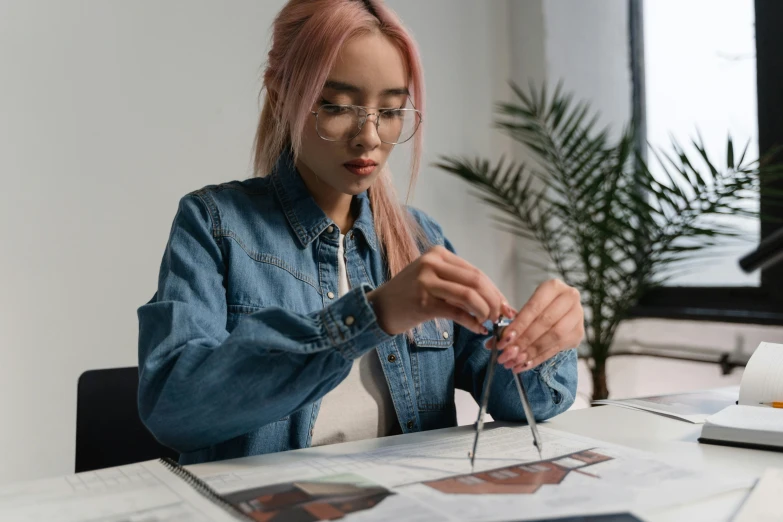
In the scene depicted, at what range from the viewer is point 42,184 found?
1.91 m

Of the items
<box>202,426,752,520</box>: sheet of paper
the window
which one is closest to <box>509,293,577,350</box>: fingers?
<box>202,426,752,520</box>: sheet of paper

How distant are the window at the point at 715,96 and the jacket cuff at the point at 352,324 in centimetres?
171

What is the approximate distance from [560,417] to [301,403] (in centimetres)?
43

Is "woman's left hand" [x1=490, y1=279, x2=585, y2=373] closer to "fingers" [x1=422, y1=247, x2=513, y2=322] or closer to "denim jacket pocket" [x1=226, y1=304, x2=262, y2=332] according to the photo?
"fingers" [x1=422, y1=247, x2=513, y2=322]

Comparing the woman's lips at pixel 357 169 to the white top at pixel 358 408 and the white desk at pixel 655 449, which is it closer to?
the white top at pixel 358 408

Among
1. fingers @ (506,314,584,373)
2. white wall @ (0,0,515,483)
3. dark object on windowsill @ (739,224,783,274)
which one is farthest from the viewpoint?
white wall @ (0,0,515,483)

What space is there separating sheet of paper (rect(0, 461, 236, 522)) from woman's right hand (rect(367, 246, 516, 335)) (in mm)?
279

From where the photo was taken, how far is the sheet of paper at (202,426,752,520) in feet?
2.11

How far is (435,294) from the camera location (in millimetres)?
785

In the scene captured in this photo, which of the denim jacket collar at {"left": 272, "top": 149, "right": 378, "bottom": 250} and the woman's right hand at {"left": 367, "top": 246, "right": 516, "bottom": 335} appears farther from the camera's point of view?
the denim jacket collar at {"left": 272, "top": 149, "right": 378, "bottom": 250}

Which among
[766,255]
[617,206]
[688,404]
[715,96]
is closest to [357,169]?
[688,404]

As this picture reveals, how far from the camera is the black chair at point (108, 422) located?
4.00ft

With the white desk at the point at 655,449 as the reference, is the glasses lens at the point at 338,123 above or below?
above

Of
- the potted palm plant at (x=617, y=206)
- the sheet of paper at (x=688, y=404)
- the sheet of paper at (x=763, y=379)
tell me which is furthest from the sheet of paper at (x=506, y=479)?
the potted palm plant at (x=617, y=206)
